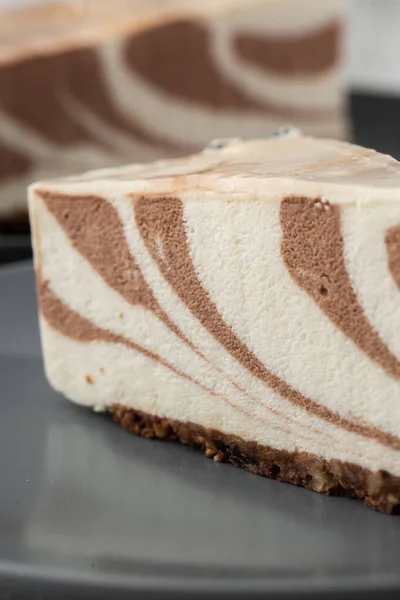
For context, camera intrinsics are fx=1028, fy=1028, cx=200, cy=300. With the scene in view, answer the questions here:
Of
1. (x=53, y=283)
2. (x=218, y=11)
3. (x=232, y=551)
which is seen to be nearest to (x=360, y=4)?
(x=218, y=11)

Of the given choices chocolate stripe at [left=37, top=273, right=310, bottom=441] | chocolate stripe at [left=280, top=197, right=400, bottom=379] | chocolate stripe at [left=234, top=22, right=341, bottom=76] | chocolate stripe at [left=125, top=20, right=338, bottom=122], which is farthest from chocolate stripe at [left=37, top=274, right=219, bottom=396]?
chocolate stripe at [left=234, top=22, right=341, bottom=76]

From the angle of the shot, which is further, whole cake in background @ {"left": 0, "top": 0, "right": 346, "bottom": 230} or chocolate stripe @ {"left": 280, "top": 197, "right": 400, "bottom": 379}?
whole cake in background @ {"left": 0, "top": 0, "right": 346, "bottom": 230}

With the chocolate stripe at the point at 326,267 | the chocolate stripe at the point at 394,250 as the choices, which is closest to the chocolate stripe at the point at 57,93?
the chocolate stripe at the point at 326,267

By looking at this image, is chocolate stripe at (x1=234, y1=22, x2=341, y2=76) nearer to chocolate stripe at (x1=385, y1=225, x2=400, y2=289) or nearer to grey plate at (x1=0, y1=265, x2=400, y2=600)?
grey plate at (x1=0, y1=265, x2=400, y2=600)

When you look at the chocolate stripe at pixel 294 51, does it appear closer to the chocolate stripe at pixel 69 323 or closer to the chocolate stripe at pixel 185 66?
the chocolate stripe at pixel 185 66

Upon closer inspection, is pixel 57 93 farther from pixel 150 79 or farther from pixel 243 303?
pixel 243 303

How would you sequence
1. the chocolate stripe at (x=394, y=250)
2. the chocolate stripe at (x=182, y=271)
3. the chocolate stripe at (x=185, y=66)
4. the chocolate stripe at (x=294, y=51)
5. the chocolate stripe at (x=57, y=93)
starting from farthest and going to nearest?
the chocolate stripe at (x=294, y=51) < the chocolate stripe at (x=185, y=66) < the chocolate stripe at (x=57, y=93) < the chocolate stripe at (x=182, y=271) < the chocolate stripe at (x=394, y=250)

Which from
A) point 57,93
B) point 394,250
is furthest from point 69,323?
point 57,93
